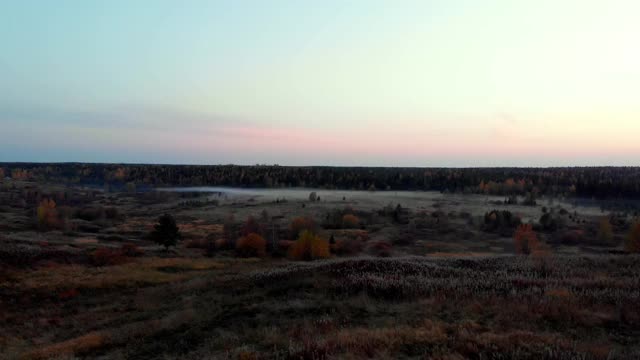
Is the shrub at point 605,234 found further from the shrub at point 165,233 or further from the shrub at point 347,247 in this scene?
the shrub at point 165,233

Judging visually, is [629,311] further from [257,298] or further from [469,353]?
[257,298]

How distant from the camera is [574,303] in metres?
15.5

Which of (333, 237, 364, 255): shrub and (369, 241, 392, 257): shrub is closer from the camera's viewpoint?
(369, 241, 392, 257): shrub

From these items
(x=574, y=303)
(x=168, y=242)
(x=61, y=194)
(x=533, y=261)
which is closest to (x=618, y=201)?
(x=168, y=242)

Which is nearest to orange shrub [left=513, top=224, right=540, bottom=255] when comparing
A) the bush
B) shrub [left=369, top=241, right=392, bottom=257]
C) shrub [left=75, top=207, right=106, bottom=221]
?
shrub [left=369, top=241, right=392, bottom=257]

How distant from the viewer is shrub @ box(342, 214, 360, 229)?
131 m

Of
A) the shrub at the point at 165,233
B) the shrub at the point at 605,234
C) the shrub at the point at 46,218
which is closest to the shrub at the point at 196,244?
the shrub at the point at 165,233

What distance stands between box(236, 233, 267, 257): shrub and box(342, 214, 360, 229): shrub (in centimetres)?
5141

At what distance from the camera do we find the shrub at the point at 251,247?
260 feet

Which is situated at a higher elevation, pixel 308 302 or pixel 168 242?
pixel 308 302

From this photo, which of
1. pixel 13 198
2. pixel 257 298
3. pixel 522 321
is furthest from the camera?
pixel 13 198

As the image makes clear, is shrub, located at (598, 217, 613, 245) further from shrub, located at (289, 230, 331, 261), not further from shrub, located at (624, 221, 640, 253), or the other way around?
shrub, located at (289, 230, 331, 261)

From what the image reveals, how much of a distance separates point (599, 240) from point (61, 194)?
18717cm

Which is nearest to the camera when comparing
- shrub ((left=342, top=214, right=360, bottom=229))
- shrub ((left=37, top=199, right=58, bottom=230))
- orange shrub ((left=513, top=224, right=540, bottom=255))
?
orange shrub ((left=513, top=224, right=540, bottom=255))
